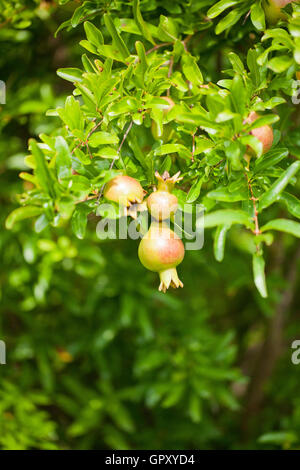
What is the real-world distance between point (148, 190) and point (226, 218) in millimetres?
219

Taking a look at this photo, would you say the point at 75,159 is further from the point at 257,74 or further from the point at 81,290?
the point at 81,290

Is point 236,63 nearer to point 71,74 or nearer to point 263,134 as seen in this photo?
point 263,134

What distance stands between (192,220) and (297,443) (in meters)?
1.00

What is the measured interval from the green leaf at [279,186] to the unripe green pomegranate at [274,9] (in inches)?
12.6

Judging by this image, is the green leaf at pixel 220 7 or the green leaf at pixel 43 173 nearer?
the green leaf at pixel 43 173

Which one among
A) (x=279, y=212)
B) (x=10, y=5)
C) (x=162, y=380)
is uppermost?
(x=10, y=5)

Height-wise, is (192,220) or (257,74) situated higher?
(257,74)

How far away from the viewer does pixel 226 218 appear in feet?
2.12

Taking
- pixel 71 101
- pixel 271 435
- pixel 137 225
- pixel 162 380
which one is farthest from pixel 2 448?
pixel 71 101

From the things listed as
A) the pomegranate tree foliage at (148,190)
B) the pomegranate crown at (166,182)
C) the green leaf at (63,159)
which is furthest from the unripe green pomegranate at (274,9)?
the green leaf at (63,159)

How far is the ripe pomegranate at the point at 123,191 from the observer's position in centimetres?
70

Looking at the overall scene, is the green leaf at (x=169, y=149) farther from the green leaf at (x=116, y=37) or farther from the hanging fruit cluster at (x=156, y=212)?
the green leaf at (x=116, y=37)

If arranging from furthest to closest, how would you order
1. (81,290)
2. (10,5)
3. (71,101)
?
(81,290)
(10,5)
(71,101)

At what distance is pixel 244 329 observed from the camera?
218cm
